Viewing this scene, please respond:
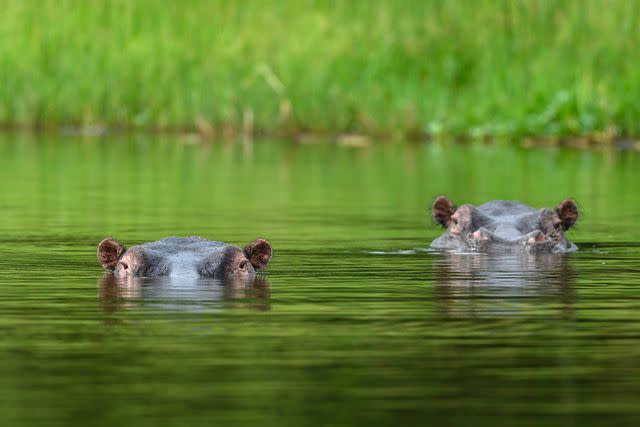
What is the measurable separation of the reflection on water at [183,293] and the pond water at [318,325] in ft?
0.10

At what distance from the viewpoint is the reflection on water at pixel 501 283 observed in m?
10.8

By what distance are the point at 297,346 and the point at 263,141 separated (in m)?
29.0

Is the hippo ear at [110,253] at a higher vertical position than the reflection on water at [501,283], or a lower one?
higher

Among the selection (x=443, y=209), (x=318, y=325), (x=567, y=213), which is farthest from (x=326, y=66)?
(x=318, y=325)

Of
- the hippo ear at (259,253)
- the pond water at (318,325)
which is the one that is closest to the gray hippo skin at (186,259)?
the hippo ear at (259,253)

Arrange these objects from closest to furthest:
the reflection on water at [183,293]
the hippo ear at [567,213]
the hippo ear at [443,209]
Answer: the reflection on water at [183,293] → the hippo ear at [567,213] → the hippo ear at [443,209]

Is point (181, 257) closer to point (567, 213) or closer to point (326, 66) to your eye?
point (567, 213)

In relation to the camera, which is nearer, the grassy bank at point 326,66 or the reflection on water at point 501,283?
the reflection on water at point 501,283

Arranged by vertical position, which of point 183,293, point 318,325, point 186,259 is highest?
point 186,259

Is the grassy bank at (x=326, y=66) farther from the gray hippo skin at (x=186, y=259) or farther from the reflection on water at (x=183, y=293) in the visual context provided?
the reflection on water at (x=183, y=293)

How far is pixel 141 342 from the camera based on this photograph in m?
9.12

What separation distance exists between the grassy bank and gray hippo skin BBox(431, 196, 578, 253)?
16856mm

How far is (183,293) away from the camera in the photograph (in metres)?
11.2

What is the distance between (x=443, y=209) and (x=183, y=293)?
5.57 meters
